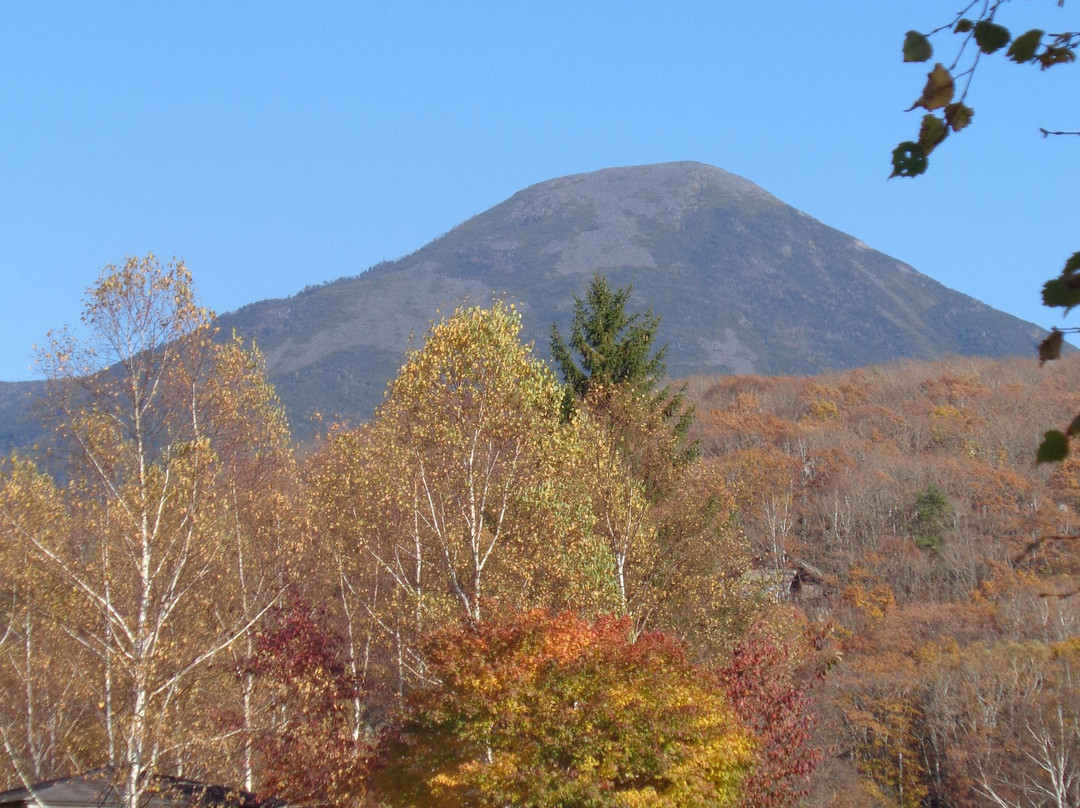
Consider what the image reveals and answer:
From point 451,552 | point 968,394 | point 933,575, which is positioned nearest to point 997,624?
point 933,575

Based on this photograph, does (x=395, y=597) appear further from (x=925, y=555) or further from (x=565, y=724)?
(x=925, y=555)

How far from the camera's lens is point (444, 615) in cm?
1952

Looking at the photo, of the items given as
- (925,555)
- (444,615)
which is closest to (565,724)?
(444,615)

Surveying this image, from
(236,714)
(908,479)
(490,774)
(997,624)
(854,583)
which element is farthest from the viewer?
(908,479)

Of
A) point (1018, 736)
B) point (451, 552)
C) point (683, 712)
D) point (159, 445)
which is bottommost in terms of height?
point (1018, 736)

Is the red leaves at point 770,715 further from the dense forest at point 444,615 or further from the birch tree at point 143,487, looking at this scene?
the birch tree at point 143,487

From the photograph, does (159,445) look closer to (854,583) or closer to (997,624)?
→ (997,624)

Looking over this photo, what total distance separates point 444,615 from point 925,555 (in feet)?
149

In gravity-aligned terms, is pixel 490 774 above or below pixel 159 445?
below

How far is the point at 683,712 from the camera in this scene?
14617 millimetres

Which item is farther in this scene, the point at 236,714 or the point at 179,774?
the point at 236,714

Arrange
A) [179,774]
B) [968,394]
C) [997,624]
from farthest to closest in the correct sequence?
[968,394]
[997,624]
[179,774]

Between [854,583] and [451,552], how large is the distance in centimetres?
4085

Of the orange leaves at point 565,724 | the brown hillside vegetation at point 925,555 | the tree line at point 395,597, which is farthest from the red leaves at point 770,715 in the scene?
the brown hillside vegetation at point 925,555
